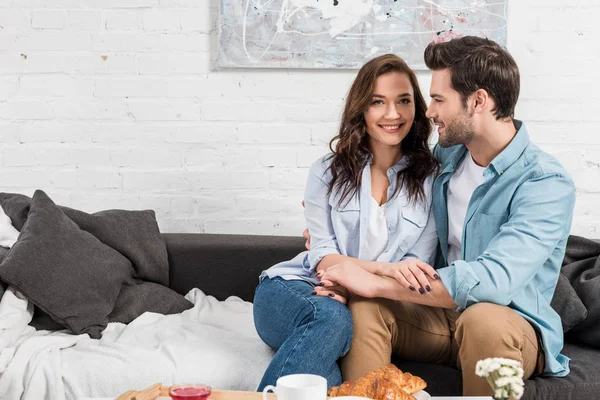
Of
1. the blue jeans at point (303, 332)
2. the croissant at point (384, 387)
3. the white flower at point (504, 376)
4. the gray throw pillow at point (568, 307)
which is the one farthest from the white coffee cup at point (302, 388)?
the gray throw pillow at point (568, 307)

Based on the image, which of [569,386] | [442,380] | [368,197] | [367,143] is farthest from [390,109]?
[569,386]

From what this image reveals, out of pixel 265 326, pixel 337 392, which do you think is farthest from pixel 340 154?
pixel 337 392

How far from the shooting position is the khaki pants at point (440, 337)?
1.86 metres

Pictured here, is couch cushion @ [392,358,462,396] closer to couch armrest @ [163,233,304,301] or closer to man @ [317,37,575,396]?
man @ [317,37,575,396]

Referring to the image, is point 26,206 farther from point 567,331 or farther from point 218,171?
point 567,331

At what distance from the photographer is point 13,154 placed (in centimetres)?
306

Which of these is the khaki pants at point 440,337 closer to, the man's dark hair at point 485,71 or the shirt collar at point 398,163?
the shirt collar at point 398,163

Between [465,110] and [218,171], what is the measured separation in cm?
119

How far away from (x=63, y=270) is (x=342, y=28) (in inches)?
52.7

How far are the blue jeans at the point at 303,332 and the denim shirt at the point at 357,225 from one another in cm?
15

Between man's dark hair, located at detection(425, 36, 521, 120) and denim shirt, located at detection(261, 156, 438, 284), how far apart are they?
13.0 inches

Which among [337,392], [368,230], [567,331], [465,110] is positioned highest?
[465,110]

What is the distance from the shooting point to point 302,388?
1.39 meters

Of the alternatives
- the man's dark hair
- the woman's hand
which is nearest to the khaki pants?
the woman's hand
